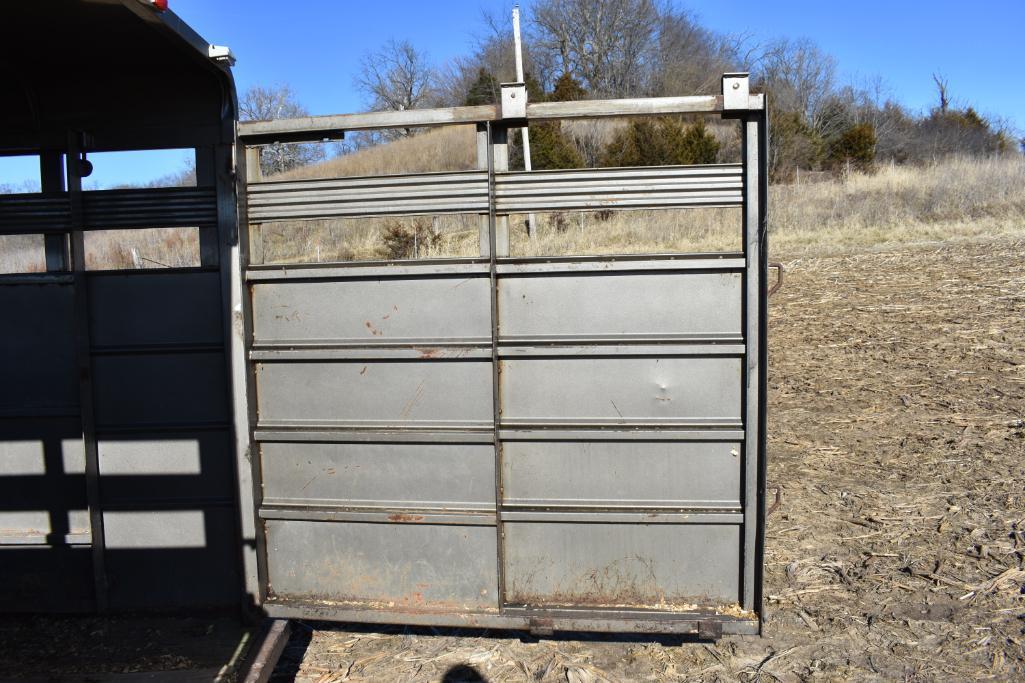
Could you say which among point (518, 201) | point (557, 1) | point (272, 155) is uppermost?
point (557, 1)

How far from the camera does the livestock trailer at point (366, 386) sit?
431 cm

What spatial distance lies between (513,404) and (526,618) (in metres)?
1.16

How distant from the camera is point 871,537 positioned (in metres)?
5.95

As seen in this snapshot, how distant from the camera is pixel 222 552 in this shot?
482cm

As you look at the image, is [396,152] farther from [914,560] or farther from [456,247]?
[914,560]

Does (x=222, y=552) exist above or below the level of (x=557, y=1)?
below

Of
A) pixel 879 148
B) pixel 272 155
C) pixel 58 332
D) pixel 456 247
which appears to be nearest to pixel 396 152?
pixel 272 155

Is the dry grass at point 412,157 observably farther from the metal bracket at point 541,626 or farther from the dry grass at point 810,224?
the metal bracket at point 541,626

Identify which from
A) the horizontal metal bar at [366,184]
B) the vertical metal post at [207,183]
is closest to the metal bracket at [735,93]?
the horizontal metal bar at [366,184]

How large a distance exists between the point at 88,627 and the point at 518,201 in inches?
138

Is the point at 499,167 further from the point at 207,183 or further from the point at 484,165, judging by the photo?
the point at 207,183

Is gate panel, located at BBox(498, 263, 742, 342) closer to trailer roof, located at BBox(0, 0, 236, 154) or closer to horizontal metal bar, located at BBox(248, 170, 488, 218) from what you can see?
horizontal metal bar, located at BBox(248, 170, 488, 218)

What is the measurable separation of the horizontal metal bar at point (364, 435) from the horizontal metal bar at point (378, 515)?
391mm

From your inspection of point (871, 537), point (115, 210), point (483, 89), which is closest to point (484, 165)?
point (115, 210)
